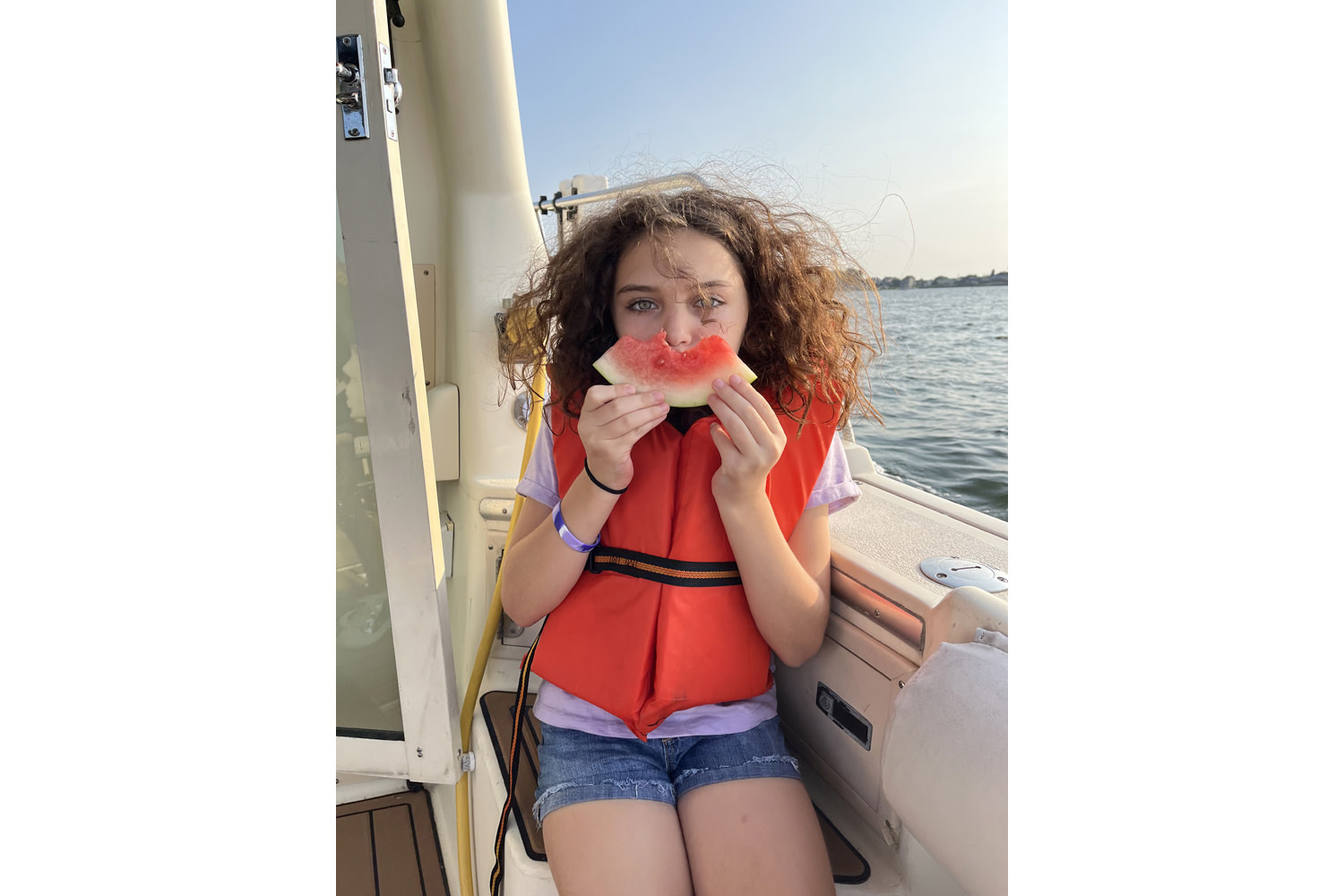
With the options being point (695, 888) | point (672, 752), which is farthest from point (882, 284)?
point (695, 888)

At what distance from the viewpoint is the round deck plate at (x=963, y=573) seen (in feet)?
5.13

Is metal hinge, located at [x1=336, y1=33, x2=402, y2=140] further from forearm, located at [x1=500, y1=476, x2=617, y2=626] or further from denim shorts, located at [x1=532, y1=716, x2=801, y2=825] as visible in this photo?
denim shorts, located at [x1=532, y1=716, x2=801, y2=825]

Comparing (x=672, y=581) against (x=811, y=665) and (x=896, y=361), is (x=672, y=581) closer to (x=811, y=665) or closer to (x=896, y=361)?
(x=811, y=665)

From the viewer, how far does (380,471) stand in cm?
161

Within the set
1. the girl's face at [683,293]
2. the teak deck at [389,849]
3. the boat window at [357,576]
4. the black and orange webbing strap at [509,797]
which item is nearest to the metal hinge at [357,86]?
the boat window at [357,576]

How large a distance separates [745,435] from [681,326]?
0.28 meters

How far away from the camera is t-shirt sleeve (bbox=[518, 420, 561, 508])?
178 cm

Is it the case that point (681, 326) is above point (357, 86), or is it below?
below

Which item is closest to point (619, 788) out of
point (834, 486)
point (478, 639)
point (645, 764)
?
point (645, 764)

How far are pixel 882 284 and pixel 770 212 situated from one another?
353 mm

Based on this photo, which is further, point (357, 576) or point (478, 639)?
point (478, 639)

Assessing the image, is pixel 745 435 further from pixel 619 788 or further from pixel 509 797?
pixel 509 797

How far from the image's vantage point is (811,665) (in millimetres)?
1806

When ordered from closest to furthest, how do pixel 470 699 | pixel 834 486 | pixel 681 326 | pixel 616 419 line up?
pixel 616 419
pixel 681 326
pixel 834 486
pixel 470 699
